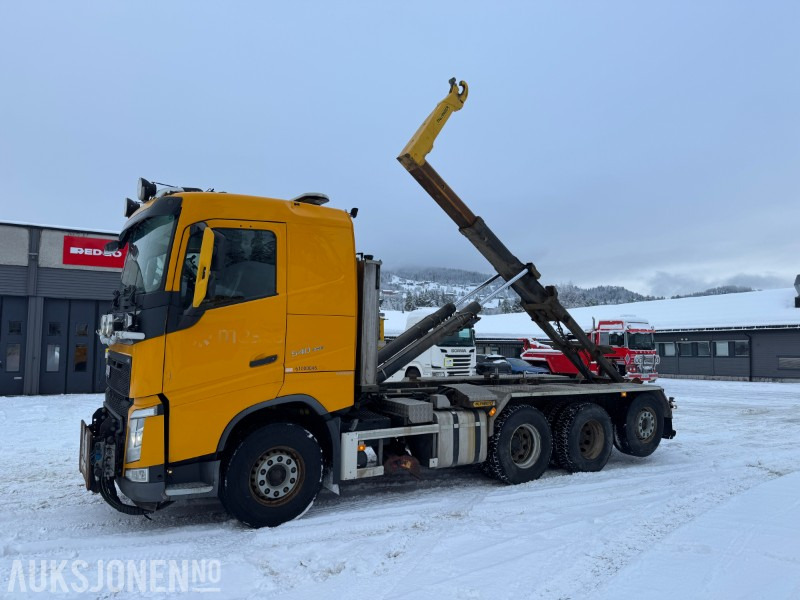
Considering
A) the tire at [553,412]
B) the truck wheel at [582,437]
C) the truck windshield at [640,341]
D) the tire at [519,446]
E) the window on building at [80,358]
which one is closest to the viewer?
the tire at [519,446]

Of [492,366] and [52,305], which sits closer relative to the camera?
[52,305]

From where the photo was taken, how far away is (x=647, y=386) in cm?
909

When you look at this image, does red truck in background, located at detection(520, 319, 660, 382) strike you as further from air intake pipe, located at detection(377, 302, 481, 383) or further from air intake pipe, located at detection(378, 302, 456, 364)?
air intake pipe, located at detection(378, 302, 456, 364)

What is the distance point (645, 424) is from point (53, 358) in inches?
681

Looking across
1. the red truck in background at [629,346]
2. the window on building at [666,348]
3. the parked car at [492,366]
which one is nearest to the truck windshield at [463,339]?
the parked car at [492,366]

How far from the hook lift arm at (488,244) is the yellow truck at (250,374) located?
2149 millimetres

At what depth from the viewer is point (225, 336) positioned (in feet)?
17.0

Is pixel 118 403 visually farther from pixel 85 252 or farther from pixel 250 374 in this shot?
pixel 85 252

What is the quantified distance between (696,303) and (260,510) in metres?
42.8

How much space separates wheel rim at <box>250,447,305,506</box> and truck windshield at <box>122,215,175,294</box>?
194cm

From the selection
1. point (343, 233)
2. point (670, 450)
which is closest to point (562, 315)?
point (670, 450)

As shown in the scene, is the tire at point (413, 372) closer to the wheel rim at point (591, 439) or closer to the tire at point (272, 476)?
the wheel rim at point (591, 439)

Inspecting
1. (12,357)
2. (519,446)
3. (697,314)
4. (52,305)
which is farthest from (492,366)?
(697,314)

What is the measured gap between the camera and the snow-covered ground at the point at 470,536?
4.14 meters
